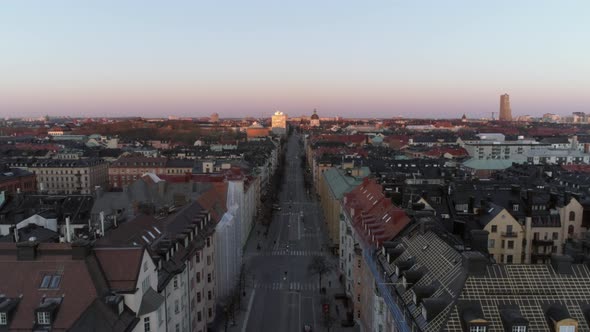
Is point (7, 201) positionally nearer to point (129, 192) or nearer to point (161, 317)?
point (129, 192)

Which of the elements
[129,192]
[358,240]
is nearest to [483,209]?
[358,240]

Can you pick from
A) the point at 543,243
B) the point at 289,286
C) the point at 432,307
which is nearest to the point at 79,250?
the point at 432,307

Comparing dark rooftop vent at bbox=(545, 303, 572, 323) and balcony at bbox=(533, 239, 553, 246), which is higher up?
dark rooftop vent at bbox=(545, 303, 572, 323)

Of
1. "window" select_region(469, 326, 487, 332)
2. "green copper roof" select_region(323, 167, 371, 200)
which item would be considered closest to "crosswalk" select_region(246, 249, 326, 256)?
"green copper roof" select_region(323, 167, 371, 200)

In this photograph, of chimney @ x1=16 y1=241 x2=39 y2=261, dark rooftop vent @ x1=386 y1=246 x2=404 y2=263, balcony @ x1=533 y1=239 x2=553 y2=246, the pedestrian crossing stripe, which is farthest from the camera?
the pedestrian crossing stripe

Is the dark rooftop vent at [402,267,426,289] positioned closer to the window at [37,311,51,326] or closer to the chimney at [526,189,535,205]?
the window at [37,311,51,326]

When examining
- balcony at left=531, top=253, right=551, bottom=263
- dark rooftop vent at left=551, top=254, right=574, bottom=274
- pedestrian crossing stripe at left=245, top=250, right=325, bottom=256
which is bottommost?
pedestrian crossing stripe at left=245, top=250, right=325, bottom=256
